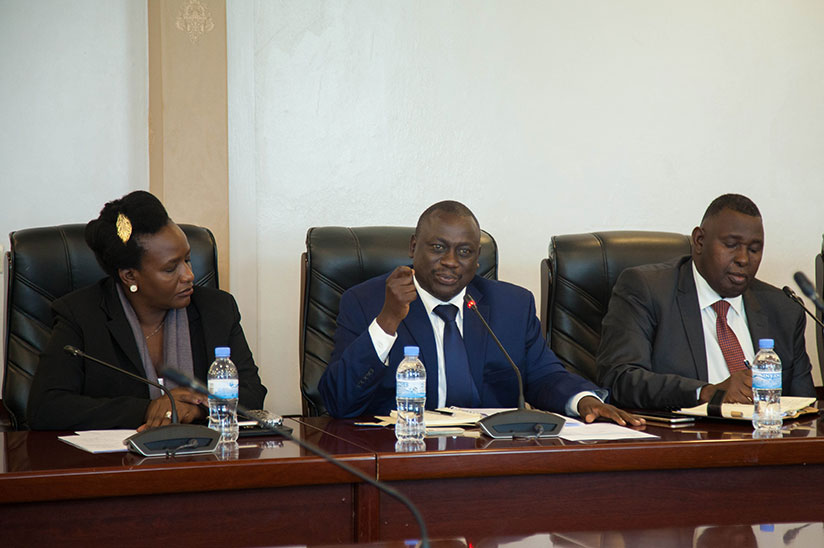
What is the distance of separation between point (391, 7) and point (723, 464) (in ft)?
7.94

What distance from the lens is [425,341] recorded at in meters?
2.59

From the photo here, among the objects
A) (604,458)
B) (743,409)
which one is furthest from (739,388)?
(604,458)

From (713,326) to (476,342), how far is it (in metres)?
0.80

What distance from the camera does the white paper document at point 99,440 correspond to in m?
1.83

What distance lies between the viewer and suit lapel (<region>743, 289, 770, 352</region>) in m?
2.84

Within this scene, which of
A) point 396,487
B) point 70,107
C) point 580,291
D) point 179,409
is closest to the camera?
point 396,487

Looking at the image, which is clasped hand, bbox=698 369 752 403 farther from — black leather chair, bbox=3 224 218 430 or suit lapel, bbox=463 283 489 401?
black leather chair, bbox=3 224 218 430

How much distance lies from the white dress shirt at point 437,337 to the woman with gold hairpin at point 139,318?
14.6 inches

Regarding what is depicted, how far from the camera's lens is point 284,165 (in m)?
3.63

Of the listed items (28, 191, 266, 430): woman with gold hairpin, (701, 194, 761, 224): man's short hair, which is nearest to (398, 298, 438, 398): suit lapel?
(28, 191, 266, 430): woman with gold hairpin

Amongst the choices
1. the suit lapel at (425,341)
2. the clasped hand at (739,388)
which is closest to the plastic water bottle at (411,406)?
the suit lapel at (425,341)

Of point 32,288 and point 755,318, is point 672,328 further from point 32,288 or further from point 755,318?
point 32,288

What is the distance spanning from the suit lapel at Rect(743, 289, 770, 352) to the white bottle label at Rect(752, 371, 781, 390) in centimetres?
69

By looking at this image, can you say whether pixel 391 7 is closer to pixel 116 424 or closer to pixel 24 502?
pixel 116 424
